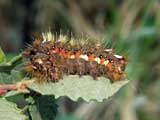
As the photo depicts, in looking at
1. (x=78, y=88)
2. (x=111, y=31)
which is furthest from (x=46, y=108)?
(x=111, y=31)

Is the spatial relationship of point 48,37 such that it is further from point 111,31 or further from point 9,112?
point 111,31

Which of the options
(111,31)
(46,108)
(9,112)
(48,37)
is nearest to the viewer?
(9,112)

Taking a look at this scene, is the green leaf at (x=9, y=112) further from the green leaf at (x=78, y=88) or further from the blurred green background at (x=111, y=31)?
the blurred green background at (x=111, y=31)

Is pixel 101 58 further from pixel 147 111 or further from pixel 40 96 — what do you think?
pixel 147 111

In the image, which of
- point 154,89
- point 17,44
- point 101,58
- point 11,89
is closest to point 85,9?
point 17,44

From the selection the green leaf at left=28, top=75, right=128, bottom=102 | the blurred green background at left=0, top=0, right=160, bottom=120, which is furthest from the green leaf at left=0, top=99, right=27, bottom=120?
the blurred green background at left=0, top=0, right=160, bottom=120
